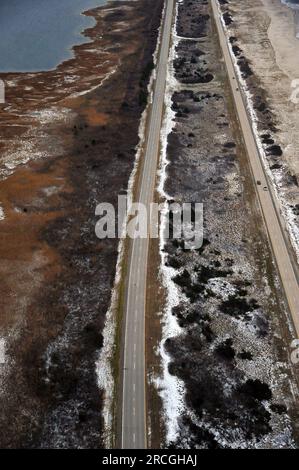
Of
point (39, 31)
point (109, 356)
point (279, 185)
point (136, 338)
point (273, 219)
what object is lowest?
point (109, 356)

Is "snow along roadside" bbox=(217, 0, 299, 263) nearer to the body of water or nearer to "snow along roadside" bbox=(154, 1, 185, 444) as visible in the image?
"snow along roadside" bbox=(154, 1, 185, 444)

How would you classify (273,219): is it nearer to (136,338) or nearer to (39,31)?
(136,338)

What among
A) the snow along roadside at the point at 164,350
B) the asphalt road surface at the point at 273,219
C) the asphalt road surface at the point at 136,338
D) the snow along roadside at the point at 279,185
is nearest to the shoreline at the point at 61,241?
the asphalt road surface at the point at 136,338

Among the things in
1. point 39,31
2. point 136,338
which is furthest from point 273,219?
point 39,31

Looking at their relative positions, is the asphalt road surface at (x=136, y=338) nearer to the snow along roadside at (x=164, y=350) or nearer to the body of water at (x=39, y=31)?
the snow along roadside at (x=164, y=350)

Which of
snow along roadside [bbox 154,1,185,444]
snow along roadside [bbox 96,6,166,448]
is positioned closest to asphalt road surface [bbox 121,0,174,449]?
snow along roadside [bbox 96,6,166,448]
